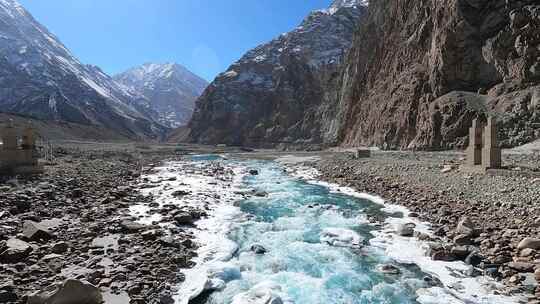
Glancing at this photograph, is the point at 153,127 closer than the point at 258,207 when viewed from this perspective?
No

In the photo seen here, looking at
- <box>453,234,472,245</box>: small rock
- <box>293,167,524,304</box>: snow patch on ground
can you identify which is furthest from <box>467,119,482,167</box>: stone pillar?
<box>453,234,472,245</box>: small rock

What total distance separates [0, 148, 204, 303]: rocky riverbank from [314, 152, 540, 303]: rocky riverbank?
25.5 ft

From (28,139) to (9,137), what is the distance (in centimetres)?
91

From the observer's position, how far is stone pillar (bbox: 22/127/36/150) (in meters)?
20.4

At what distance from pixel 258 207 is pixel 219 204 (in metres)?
2.07

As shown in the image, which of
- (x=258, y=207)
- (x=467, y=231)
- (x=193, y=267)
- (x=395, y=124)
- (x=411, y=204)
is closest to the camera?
(x=193, y=267)

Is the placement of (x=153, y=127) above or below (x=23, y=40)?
below

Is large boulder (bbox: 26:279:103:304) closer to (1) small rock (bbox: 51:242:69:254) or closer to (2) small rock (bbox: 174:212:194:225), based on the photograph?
(1) small rock (bbox: 51:242:69:254)

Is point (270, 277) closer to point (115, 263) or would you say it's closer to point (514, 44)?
point (115, 263)

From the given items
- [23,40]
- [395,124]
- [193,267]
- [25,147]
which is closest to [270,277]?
[193,267]

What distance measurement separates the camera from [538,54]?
32031mm

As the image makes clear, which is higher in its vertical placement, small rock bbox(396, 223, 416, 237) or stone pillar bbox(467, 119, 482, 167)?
stone pillar bbox(467, 119, 482, 167)

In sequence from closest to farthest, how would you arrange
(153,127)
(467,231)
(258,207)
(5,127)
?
(467,231)
(258,207)
(5,127)
(153,127)

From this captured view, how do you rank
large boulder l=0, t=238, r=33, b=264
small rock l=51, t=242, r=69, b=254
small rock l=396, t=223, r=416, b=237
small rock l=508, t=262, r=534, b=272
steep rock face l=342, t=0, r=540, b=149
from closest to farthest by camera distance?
large boulder l=0, t=238, r=33, b=264, small rock l=508, t=262, r=534, b=272, small rock l=51, t=242, r=69, b=254, small rock l=396, t=223, r=416, b=237, steep rock face l=342, t=0, r=540, b=149
